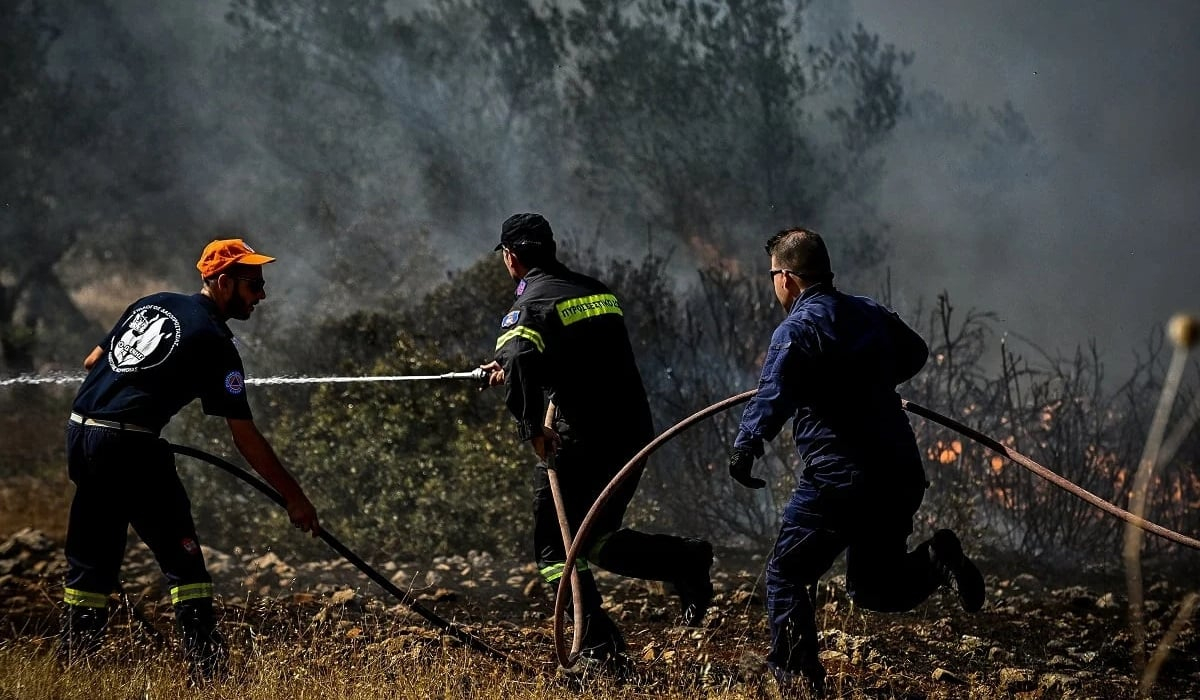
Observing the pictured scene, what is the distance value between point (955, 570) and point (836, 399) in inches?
33.0

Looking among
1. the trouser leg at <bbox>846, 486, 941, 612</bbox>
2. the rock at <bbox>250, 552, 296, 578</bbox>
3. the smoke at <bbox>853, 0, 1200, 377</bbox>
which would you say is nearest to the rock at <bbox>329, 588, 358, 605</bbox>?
the rock at <bbox>250, 552, 296, 578</bbox>

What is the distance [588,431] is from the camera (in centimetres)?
520

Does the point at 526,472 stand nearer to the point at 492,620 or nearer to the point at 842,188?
the point at 492,620

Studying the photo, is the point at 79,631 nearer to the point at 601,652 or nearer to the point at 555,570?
the point at 555,570

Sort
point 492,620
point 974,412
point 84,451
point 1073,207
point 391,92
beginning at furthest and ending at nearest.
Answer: point 391,92 → point 1073,207 → point 974,412 → point 492,620 → point 84,451

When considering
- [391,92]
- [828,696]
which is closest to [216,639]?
[828,696]

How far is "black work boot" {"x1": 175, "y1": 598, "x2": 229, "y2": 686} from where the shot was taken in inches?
184

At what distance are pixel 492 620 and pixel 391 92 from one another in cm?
697

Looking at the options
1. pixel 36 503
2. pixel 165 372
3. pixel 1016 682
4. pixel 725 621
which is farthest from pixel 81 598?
pixel 36 503

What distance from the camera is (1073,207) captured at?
450 inches

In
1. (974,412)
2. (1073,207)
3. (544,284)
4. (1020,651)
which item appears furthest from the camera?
(1073,207)

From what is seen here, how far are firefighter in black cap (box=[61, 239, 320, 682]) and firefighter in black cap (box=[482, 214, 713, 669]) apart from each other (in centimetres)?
117

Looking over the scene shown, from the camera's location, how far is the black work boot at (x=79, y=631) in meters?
4.71

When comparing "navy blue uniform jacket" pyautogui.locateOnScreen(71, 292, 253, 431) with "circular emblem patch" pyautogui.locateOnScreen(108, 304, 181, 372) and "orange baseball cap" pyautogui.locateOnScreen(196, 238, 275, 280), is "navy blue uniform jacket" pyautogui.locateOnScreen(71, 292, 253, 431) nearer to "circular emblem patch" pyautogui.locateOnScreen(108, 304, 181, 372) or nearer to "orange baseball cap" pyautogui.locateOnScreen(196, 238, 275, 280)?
"circular emblem patch" pyautogui.locateOnScreen(108, 304, 181, 372)
